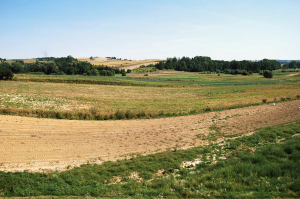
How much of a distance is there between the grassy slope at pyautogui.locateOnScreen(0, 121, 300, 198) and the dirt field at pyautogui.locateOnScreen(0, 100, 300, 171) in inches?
74.2

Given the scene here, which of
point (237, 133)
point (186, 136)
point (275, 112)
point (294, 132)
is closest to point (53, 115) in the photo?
point (186, 136)

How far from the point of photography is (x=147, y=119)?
2502 cm

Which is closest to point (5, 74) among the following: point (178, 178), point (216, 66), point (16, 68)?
point (16, 68)

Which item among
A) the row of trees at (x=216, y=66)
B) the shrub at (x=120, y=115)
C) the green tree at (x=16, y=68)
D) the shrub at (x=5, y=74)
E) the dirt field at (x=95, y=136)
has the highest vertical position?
the row of trees at (x=216, y=66)

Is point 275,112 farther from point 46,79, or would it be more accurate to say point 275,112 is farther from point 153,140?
point 46,79

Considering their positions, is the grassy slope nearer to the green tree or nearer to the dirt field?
the dirt field

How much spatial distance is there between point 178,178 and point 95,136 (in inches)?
379

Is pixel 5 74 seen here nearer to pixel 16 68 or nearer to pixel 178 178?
pixel 16 68

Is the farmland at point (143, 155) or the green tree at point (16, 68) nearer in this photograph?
the farmland at point (143, 155)

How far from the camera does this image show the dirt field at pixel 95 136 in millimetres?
13453

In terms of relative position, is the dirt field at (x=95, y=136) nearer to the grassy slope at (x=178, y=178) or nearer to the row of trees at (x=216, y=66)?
the grassy slope at (x=178, y=178)

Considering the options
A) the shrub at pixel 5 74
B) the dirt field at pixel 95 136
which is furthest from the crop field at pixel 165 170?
the shrub at pixel 5 74

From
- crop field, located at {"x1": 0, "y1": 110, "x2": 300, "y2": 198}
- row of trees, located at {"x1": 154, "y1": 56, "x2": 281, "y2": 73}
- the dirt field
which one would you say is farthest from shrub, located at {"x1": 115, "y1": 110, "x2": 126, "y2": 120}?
row of trees, located at {"x1": 154, "y1": 56, "x2": 281, "y2": 73}

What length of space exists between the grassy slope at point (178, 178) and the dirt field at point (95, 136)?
189 centimetres
